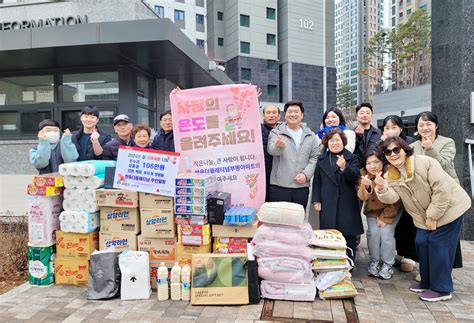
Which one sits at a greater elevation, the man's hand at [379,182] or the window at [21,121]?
the window at [21,121]

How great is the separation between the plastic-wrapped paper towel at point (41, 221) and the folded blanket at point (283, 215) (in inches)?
91.6

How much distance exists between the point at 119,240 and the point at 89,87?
4.88 meters

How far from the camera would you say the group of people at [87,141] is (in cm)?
440

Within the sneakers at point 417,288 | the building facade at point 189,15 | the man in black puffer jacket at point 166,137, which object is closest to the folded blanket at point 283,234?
the sneakers at point 417,288

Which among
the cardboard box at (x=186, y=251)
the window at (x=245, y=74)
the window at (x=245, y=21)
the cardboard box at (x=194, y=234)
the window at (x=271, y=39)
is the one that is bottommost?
the cardboard box at (x=186, y=251)

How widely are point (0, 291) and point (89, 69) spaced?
5.05m

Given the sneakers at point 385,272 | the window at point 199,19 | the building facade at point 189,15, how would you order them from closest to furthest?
the sneakers at point 385,272 < the building facade at point 189,15 < the window at point 199,19

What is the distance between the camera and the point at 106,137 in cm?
494

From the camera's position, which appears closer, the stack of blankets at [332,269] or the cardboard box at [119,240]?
the stack of blankets at [332,269]

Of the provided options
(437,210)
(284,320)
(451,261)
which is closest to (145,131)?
(284,320)

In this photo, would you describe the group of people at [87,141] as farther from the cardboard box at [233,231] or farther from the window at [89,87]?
the window at [89,87]

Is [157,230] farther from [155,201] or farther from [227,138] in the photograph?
[227,138]

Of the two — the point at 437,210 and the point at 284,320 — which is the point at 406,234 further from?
the point at 284,320

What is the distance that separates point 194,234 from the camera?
3.83 meters
